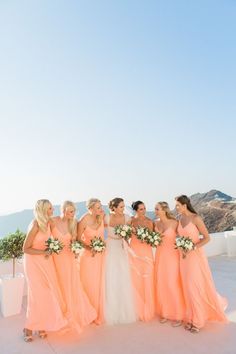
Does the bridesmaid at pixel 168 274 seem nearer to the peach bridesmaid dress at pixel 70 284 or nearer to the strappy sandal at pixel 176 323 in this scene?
the strappy sandal at pixel 176 323

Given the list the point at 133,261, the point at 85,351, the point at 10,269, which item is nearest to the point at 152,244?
the point at 133,261

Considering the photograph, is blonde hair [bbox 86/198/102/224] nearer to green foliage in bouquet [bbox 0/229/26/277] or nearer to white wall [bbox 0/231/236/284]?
green foliage in bouquet [bbox 0/229/26/277]

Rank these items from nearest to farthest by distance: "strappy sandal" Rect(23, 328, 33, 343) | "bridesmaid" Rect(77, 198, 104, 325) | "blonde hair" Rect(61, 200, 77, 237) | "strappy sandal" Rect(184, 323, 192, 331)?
"strappy sandal" Rect(23, 328, 33, 343)
"strappy sandal" Rect(184, 323, 192, 331)
"blonde hair" Rect(61, 200, 77, 237)
"bridesmaid" Rect(77, 198, 104, 325)

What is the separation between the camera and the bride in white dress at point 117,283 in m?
5.06

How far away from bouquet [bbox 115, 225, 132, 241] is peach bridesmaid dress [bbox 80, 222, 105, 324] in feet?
1.09

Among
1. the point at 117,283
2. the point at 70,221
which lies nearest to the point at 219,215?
the point at 117,283

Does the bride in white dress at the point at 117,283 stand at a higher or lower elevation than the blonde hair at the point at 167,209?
lower

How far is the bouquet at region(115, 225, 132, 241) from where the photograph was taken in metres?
5.15

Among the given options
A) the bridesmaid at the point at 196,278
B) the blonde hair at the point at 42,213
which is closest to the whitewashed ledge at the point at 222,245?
the bridesmaid at the point at 196,278

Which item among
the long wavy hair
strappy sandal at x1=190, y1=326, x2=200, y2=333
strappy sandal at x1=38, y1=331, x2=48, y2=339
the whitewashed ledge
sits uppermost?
the long wavy hair

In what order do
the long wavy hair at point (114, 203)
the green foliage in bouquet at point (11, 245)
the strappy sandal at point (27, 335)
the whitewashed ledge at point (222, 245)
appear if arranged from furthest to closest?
the whitewashed ledge at point (222, 245), the green foliage in bouquet at point (11, 245), the long wavy hair at point (114, 203), the strappy sandal at point (27, 335)

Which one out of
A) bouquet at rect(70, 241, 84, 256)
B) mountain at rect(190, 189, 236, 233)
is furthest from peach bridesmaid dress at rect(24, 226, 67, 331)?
mountain at rect(190, 189, 236, 233)

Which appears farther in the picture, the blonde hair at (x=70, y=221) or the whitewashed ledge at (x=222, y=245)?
the whitewashed ledge at (x=222, y=245)

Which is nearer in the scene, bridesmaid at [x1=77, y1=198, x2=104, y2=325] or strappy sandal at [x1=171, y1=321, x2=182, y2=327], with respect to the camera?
strappy sandal at [x1=171, y1=321, x2=182, y2=327]
